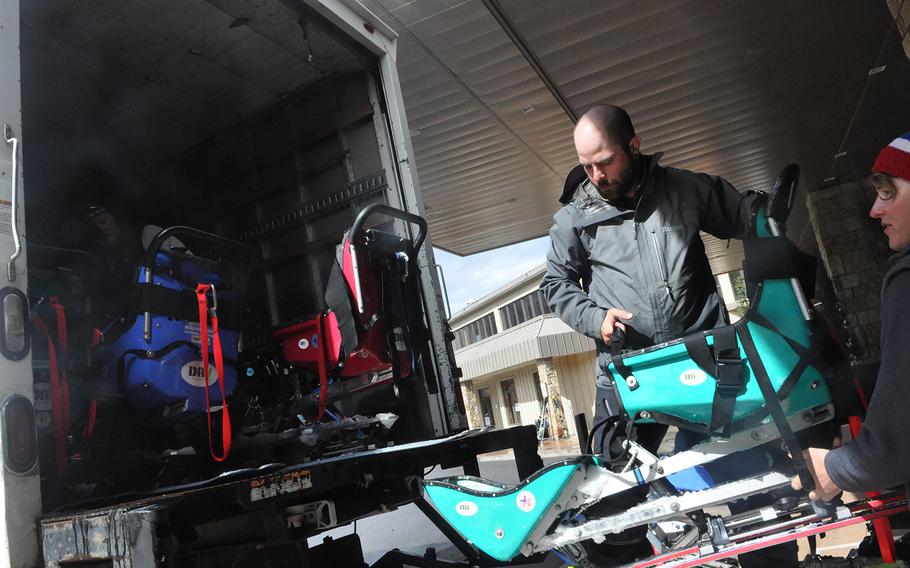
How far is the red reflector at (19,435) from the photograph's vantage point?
78.7 inches

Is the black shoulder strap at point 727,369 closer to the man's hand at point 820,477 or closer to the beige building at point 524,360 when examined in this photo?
the man's hand at point 820,477

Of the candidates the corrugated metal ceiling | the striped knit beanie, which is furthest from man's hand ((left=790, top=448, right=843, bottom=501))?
the corrugated metal ceiling

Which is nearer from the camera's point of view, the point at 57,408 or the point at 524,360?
the point at 57,408

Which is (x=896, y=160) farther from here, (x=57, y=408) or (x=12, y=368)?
(x=57, y=408)

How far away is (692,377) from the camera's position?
2277mm

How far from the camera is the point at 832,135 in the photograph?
11.0 metres

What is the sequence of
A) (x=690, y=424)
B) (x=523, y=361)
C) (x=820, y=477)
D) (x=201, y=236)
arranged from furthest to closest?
(x=523, y=361), (x=201, y=236), (x=690, y=424), (x=820, y=477)

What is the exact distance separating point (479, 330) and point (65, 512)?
37.5m

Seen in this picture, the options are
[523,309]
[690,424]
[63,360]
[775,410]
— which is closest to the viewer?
[775,410]

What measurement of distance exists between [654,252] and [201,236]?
2161 millimetres

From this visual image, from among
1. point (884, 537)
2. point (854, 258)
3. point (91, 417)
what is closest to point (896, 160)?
point (884, 537)

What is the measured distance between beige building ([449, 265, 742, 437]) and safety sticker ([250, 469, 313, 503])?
2431 centimetres

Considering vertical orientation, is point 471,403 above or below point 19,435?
above

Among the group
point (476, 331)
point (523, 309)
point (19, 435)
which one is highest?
point (523, 309)
